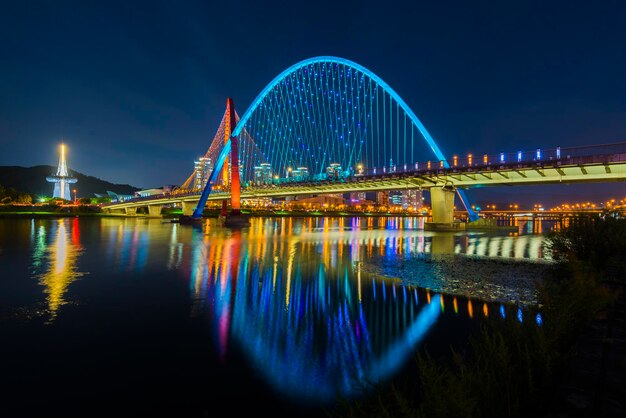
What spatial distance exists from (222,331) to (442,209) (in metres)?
45.0

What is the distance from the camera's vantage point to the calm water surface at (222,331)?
211 inches

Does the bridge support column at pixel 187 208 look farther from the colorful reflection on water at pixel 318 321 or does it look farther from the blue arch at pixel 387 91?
the colorful reflection on water at pixel 318 321

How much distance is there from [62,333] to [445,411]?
8.20m

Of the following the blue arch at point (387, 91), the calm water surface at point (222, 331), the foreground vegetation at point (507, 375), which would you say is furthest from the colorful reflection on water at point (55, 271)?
the blue arch at point (387, 91)

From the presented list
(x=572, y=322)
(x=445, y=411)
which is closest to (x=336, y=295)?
(x=572, y=322)

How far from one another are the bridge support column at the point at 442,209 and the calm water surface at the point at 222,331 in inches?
1311

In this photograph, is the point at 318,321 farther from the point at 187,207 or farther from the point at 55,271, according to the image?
the point at 187,207

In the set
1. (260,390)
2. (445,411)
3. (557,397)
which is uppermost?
(445,411)

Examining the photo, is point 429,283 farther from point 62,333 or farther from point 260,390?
point 62,333

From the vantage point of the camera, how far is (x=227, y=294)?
11391mm

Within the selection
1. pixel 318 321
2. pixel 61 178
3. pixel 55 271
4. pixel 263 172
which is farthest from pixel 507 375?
pixel 61 178

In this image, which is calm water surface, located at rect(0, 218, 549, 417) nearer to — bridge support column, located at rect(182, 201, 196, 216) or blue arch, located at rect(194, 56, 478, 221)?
blue arch, located at rect(194, 56, 478, 221)

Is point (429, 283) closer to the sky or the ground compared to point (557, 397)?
closer to the ground

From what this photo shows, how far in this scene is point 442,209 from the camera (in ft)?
159
